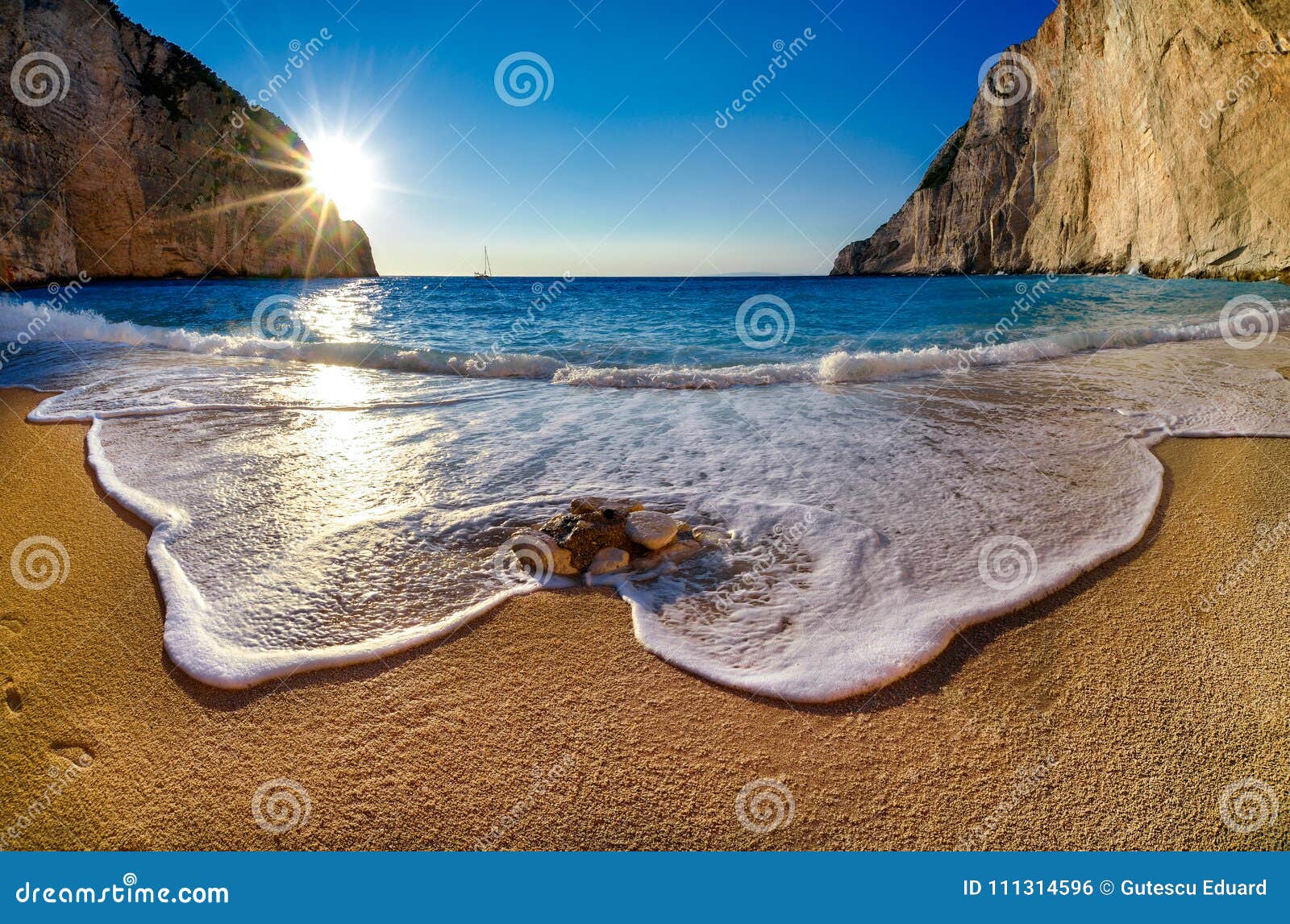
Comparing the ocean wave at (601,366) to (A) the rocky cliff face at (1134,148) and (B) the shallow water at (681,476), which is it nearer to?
(B) the shallow water at (681,476)

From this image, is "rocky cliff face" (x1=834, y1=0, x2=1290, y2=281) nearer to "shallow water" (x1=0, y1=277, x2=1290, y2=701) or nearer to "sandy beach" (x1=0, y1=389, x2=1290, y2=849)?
"shallow water" (x1=0, y1=277, x2=1290, y2=701)

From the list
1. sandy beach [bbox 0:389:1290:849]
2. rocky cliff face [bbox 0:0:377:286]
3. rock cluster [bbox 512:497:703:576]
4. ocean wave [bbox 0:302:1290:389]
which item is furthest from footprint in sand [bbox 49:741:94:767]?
rocky cliff face [bbox 0:0:377:286]

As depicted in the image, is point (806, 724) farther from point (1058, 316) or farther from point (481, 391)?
point (1058, 316)

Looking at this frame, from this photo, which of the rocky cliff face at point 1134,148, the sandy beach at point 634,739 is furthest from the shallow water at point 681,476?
the rocky cliff face at point 1134,148

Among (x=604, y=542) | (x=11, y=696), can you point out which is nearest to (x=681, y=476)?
(x=604, y=542)

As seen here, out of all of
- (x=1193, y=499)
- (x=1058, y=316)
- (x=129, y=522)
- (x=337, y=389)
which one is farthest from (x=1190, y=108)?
(x=129, y=522)

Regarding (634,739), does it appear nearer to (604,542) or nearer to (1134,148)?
(604,542)
